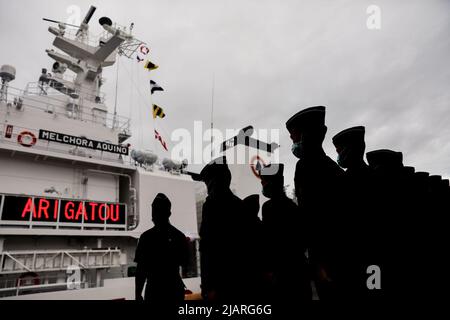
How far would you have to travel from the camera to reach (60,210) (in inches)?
401

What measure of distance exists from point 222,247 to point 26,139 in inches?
456

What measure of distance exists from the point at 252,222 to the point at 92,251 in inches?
385

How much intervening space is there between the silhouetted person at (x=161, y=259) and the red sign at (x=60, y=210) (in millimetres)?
8820

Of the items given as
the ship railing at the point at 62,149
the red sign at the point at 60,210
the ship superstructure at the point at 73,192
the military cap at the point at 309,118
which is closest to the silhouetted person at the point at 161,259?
the military cap at the point at 309,118

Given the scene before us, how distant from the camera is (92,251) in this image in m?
10.5

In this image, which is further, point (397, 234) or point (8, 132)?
point (8, 132)

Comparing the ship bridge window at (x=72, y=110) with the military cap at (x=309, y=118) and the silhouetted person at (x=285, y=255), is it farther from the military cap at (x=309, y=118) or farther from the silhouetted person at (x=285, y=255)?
the military cap at (x=309, y=118)

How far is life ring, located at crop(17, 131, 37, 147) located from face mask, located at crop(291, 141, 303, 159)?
11868mm

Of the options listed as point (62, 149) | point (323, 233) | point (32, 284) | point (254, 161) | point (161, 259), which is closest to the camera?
point (323, 233)

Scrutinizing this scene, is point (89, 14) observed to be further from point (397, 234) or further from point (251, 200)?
point (397, 234)

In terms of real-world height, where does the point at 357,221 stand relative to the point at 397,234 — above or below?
above

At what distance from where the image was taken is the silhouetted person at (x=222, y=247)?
247 centimetres

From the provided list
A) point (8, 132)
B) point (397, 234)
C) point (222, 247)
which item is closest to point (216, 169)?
point (222, 247)

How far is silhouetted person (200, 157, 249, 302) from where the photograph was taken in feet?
8.11
